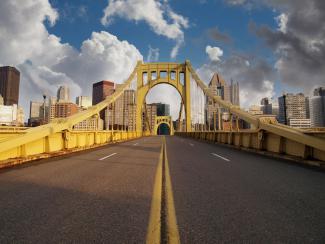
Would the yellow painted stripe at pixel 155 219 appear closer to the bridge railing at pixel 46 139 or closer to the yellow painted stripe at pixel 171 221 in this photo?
the yellow painted stripe at pixel 171 221

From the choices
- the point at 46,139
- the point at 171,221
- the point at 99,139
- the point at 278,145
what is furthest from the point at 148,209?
the point at 99,139

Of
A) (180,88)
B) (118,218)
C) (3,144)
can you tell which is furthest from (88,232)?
(180,88)

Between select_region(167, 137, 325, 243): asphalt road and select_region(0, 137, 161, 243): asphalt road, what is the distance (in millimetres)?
645

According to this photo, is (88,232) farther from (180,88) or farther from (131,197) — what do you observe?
(180,88)

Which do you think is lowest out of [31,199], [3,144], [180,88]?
[31,199]

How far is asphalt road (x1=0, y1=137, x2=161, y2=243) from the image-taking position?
2.70 m

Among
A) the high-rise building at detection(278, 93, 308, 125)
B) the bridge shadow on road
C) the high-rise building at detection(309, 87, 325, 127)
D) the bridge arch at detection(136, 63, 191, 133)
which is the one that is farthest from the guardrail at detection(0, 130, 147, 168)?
the high-rise building at detection(309, 87, 325, 127)

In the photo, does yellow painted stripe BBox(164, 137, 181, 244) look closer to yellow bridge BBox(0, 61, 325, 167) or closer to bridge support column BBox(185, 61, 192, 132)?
yellow bridge BBox(0, 61, 325, 167)

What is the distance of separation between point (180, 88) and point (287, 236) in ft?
190

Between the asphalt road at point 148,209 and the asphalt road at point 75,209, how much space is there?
0.01m

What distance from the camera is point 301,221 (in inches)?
123

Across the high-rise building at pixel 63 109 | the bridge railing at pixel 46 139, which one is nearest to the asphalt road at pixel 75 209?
the bridge railing at pixel 46 139

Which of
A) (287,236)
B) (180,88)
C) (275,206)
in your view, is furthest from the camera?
(180,88)

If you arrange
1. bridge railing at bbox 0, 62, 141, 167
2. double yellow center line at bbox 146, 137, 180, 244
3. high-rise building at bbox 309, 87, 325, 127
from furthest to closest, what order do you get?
high-rise building at bbox 309, 87, 325, 127 < bridge railing at bbox 0, 62, 141, 167 < double yellow center line at bbox 146, 137, 180, 244
